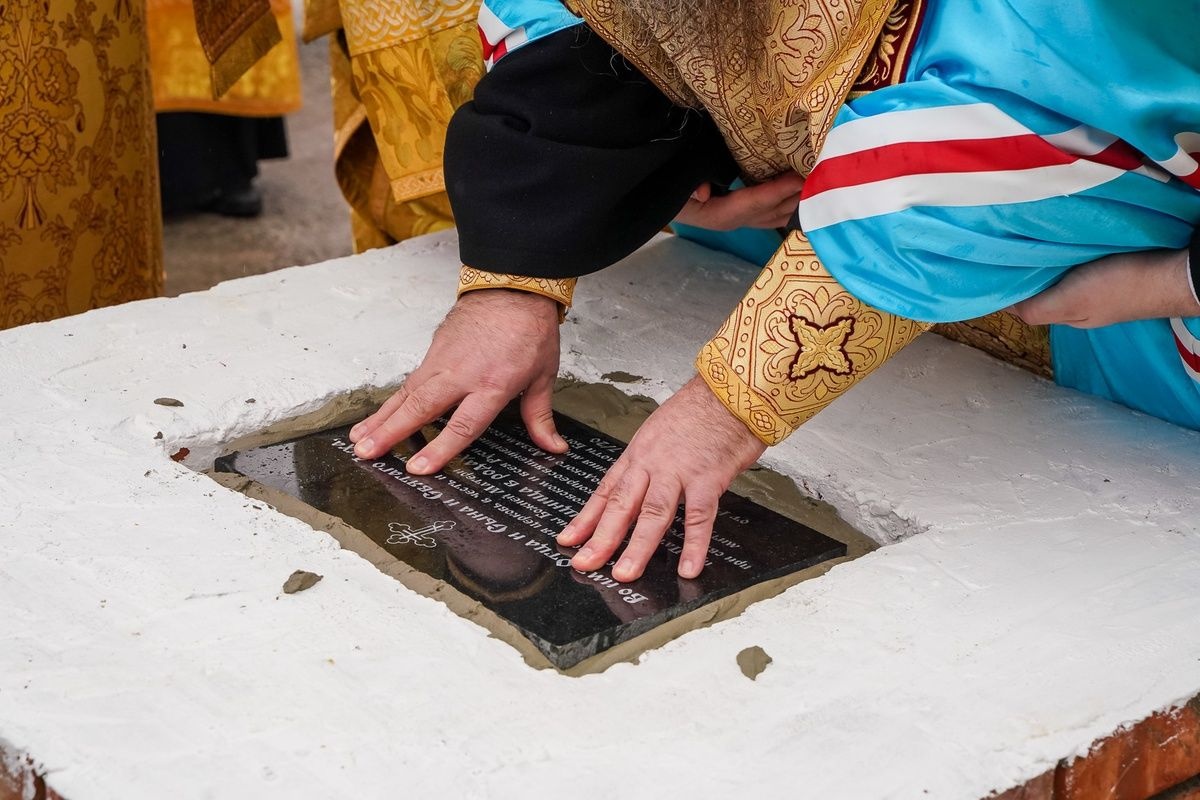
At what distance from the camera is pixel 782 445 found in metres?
1.36

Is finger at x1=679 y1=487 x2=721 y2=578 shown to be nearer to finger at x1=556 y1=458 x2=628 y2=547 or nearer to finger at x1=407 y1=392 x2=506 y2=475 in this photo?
finger at x1=556 y1=458 x2=628 y2=547

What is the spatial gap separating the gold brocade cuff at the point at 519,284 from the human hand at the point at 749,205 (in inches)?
9.2

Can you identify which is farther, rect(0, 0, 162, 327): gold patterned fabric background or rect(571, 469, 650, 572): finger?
rect(0, 0, 162, 327): gold patterned fabric background

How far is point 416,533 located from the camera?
1165 mm

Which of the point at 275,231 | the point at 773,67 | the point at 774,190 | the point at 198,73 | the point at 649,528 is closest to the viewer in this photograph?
the point at 649,528

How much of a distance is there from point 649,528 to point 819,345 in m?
0.21

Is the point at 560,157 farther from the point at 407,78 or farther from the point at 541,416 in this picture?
the point at 407,78

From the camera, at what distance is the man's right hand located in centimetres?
128

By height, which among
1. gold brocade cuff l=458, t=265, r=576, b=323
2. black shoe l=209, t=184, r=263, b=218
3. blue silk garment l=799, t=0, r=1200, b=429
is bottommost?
black shoe l=209, t=184, r=263, b=218

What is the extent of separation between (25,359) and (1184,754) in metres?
1.13

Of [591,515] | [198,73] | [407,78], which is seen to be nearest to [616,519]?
[591,515]

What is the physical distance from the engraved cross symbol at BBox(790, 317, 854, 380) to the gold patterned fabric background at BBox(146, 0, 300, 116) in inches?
90.1

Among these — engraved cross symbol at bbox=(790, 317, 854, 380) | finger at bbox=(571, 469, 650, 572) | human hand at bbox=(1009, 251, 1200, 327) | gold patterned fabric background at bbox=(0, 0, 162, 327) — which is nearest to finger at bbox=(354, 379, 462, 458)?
finger at bbox=(571, 469, 650, 572)

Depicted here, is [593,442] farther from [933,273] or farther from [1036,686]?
[1036,686]
